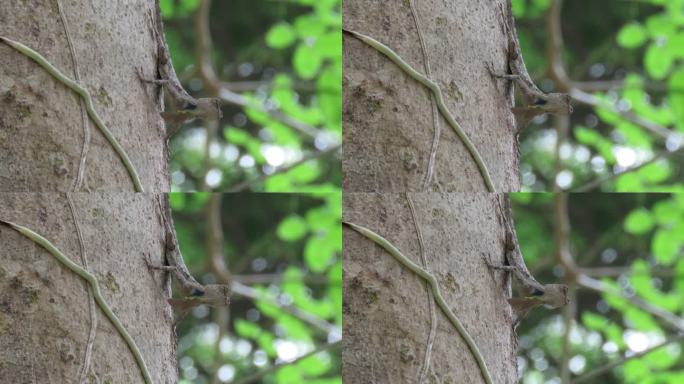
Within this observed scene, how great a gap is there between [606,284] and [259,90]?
0.65 m

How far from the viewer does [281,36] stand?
1.32 m

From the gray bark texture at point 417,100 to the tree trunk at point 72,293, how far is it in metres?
0.26

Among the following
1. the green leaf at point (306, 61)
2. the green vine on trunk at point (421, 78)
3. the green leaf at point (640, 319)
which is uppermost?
the green leaf at point (306, 61)

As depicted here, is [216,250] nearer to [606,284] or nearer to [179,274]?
[179,274]

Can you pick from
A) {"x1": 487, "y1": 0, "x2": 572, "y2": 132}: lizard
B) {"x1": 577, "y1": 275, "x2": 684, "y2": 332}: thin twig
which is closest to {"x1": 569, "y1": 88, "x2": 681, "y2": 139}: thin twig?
{"x1": 577, "y1": 275, "x2": 684, "y2": 332}: thin twig

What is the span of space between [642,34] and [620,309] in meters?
0.52

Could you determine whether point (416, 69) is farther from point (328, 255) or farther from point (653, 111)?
point (653, 111)

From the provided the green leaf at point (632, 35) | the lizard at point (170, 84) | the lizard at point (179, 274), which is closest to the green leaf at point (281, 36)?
the lizard at point (170, 84)

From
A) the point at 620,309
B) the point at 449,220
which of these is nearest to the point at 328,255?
the point at 449,220

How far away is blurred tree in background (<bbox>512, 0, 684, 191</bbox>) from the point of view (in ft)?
4.35

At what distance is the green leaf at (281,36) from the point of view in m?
1.31

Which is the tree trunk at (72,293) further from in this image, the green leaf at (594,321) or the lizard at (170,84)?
the green leaf at (594,321)

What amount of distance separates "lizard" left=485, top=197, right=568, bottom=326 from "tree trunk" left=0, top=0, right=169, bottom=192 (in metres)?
0.42

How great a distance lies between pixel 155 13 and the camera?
1.06m
